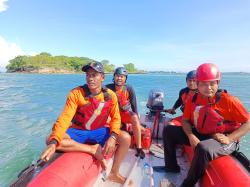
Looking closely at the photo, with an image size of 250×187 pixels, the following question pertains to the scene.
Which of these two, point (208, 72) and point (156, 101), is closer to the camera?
point (208, 72)

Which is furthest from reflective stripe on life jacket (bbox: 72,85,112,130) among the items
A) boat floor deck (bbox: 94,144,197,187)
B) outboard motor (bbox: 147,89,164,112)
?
outboard motor (bbox: 147,89,164,112)

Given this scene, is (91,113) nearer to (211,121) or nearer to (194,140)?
(194,140)

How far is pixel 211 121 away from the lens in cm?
266

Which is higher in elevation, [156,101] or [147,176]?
[156,101]

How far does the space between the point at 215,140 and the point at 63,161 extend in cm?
148

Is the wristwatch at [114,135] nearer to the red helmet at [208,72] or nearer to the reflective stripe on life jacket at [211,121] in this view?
the reflective stripe on life jacket at [211,121]

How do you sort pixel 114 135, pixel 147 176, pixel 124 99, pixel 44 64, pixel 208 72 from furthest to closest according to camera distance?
pixel 44 64
pixel 124 99
pixel 147 176
pixel 114 135
pixel 208 72

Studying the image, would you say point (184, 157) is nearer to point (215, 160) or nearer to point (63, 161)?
point (215, 160)

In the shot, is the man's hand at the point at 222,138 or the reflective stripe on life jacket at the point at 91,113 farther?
the reflective stripe on life jacket at the point at 91,113

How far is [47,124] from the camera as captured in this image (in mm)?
8578

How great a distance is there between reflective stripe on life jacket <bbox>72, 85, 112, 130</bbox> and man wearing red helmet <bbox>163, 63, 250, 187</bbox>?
3.13 ft

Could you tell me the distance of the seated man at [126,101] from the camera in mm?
3854

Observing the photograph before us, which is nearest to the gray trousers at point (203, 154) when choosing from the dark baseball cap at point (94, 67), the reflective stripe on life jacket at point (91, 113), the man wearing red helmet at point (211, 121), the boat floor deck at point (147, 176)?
the man wearing red helmet at point (211, 121)

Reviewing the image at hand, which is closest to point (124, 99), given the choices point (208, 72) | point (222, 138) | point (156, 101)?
point (156, 101)
